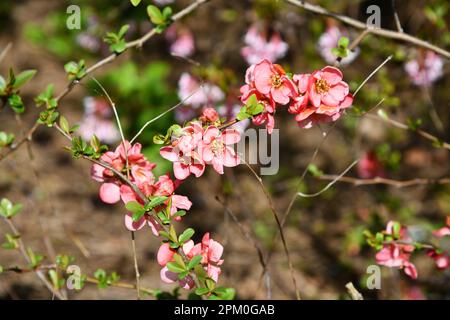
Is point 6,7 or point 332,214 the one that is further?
point 6,7

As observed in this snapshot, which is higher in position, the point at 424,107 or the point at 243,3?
the point at 243,3

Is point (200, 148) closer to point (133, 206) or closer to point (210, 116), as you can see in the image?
point (210, 116)

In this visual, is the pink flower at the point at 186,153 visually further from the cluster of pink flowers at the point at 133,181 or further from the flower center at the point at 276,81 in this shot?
the flower center at the point at 276,81

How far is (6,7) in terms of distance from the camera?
396 cm

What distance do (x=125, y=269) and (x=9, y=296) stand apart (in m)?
0.59

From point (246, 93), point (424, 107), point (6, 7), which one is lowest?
point (246, 93)

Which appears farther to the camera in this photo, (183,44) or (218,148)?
(183,44)

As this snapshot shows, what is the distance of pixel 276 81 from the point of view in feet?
4.17

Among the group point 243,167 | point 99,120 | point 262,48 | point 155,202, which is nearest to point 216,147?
point 155,202

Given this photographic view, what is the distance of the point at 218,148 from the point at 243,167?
1909mm

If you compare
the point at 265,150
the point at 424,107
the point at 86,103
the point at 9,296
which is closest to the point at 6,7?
the point at 86,103

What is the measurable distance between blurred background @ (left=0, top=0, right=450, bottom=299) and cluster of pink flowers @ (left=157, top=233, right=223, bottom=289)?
0.81 m
